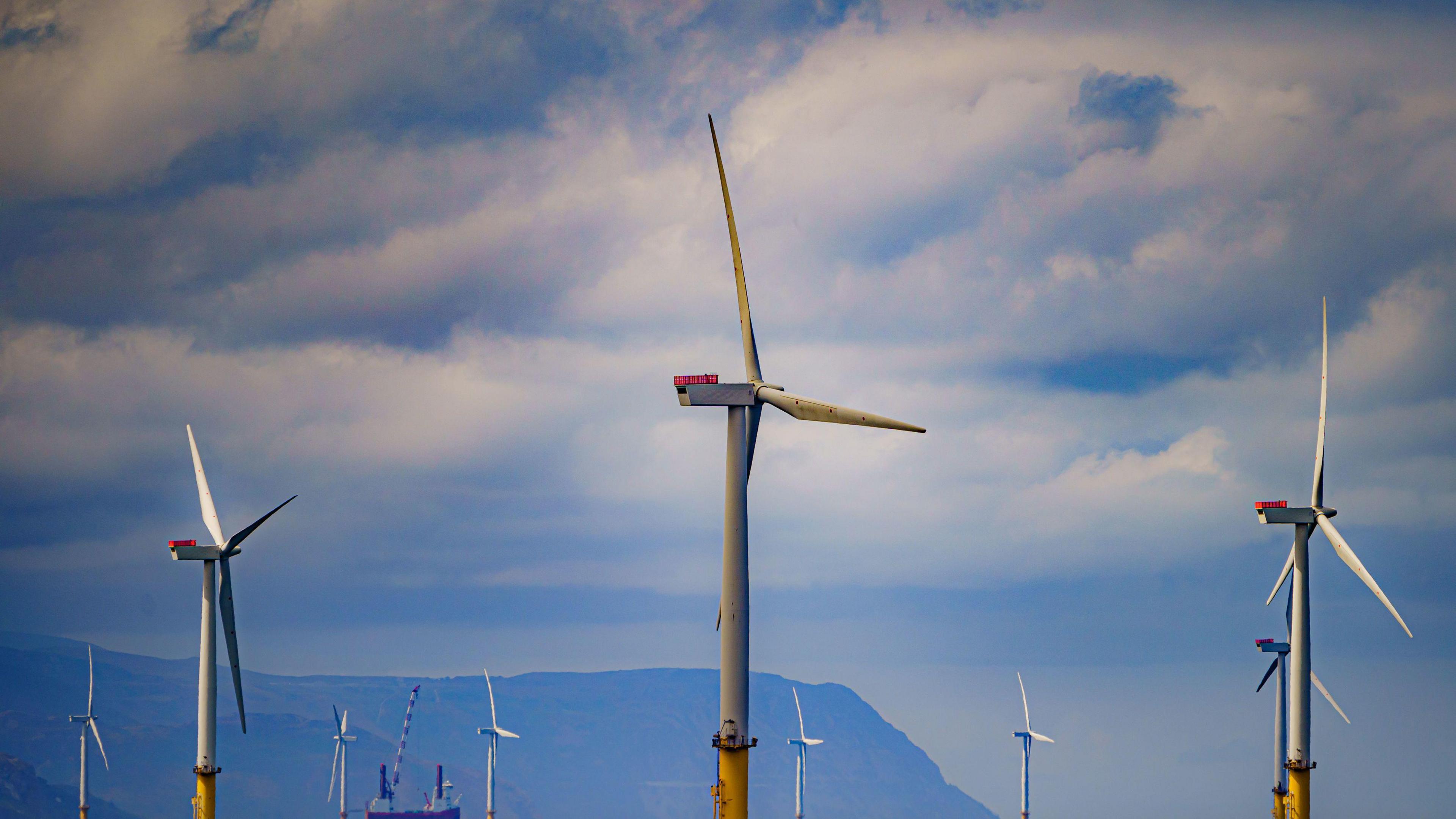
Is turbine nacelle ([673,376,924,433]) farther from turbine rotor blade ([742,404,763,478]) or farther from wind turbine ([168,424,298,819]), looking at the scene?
wind turbine ([168,424,298,819])

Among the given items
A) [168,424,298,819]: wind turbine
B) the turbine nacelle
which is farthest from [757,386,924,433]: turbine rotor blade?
[168,424,298,819]: wind turbine

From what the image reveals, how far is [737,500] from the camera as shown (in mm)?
85688

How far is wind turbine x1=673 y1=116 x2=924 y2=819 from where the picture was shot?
274 feet

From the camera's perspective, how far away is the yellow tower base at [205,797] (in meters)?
113

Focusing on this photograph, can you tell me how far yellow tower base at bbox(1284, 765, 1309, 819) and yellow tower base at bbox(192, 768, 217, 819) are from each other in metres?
78.2

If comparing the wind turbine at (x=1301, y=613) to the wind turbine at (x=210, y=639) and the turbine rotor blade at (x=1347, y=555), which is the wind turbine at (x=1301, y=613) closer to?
the turbine rotor blade at (x=1347, y=555)

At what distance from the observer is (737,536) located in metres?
85.0

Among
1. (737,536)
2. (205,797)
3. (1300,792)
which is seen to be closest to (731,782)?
(737,536)

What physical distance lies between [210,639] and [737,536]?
51.6 metres

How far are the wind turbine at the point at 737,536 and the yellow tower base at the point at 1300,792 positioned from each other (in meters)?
53.4

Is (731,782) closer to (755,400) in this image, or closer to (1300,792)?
(755,400)

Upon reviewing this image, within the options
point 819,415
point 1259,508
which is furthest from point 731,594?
point 1259,508

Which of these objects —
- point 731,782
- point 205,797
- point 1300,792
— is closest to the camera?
point 731,782

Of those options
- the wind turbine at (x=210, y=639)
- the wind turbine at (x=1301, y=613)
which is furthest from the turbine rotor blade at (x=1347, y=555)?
the wind turbine at (x=210, y=639)
